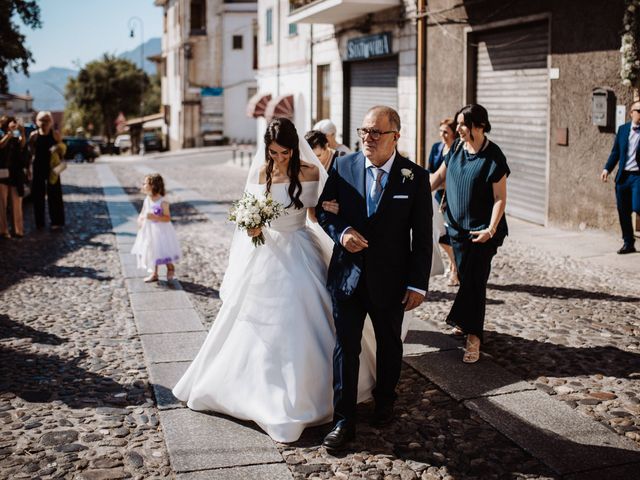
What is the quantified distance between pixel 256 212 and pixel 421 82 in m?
12.5

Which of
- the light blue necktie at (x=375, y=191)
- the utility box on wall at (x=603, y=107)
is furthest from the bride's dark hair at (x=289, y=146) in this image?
the utility box on wall at (x=603, y=107)

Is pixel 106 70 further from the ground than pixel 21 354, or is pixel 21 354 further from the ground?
pixel 106 70

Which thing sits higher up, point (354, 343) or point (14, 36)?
point (14, 36)

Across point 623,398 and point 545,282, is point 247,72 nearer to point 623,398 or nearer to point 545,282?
point 545,282

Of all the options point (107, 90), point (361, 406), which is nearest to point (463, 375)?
point (361, 406)

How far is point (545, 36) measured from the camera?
1288cm

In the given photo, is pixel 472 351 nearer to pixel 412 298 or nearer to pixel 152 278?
pixel 412 298

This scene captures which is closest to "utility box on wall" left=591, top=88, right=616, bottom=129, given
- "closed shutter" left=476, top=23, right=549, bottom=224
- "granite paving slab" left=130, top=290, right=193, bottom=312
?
"closed shutter" left=476, top=23, right=549, bottom=224

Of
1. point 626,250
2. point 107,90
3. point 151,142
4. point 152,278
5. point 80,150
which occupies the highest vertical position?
point 107,90

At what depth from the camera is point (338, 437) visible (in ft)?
14.4

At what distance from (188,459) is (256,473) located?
1.35 ft

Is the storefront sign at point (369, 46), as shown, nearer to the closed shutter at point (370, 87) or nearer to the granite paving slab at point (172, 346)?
the closed shutter at point (370, 87)

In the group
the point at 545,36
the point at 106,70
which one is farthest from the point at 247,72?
the point at 545,36

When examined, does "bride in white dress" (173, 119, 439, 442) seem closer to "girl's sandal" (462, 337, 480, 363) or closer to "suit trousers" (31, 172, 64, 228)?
"girl's sandal" (462, 337, 480, 363)
